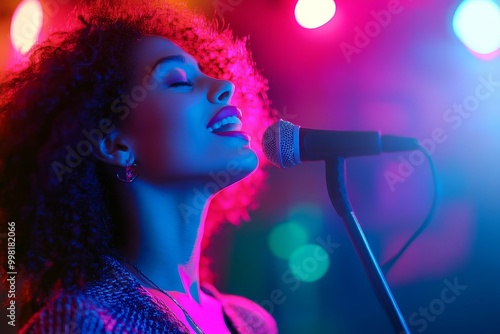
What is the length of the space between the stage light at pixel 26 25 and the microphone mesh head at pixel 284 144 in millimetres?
1838

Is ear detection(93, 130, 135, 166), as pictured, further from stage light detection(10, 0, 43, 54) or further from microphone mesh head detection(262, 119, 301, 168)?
stage light detection(10, 0, 43, 54)

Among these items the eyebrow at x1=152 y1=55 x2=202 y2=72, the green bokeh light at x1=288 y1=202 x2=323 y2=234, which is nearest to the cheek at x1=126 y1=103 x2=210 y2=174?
the eyebrow at x1=152 y1=55 x2=202 y2=72

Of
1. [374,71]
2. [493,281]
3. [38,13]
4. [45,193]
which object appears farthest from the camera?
[38,13]

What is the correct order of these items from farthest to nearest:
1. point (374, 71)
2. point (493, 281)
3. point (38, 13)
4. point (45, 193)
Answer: point (38, 13)
point (374, 71)
point (493, 281)
point (45, 193)

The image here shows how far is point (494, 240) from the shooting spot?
219cm

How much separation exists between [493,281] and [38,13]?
111 inches

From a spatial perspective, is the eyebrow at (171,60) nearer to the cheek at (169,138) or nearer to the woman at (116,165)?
the woman at (116,165)

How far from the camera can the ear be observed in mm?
1509

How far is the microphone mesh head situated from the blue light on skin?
0.16 metres

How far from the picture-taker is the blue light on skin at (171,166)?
148 centimetres

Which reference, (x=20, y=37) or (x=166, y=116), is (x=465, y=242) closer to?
(x=166, y=116)

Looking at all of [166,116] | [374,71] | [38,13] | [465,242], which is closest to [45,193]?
[166,116]

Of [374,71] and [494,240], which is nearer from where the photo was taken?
[494,240]

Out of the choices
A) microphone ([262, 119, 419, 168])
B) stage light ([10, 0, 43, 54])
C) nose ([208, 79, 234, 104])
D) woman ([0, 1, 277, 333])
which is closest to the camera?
microphone ([262, 119, 419, 168])
